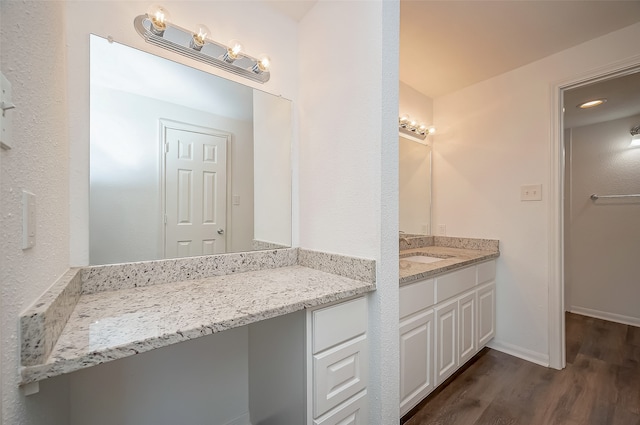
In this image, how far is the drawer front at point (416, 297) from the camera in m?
1.35

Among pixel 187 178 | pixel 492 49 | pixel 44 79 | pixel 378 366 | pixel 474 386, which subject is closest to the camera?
pixel 44 79

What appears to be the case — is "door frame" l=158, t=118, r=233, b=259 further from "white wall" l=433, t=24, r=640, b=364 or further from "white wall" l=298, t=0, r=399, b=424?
"white wall" l=433, t=24, r=640, b=364

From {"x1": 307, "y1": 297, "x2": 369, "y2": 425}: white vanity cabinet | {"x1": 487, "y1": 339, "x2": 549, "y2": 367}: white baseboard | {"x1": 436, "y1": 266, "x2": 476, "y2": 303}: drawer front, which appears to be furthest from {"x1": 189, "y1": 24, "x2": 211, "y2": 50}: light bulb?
{"x1": 487, "y1": 339, "x2": 549, "y2": 367}: white baseboard

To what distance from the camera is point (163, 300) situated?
2.95 feet

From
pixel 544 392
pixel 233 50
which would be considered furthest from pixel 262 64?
pixel 544 392

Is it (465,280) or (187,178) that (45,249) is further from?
(465,280)

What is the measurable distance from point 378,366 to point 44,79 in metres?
1.44

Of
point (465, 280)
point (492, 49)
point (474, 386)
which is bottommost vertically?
point (474, 386)

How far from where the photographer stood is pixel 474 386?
171cm

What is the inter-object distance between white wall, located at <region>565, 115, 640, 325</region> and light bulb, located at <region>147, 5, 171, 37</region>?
4.09 m

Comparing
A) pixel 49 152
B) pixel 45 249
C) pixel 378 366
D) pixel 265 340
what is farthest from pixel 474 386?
pixel 49 152

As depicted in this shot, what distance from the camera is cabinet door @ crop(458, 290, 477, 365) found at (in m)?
1.76

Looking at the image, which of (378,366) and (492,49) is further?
(492,49)

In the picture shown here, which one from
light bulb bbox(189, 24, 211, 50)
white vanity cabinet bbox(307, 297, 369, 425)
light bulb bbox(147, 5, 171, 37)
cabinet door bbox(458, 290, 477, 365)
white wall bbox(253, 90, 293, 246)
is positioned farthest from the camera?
cabinet door bbox(458, 290, 477, 365)
